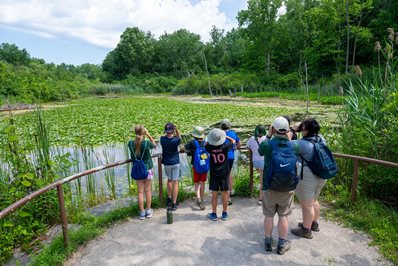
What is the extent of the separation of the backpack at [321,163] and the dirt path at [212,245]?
87cm

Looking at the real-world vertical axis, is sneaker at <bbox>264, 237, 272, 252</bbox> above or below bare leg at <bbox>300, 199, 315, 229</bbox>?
below

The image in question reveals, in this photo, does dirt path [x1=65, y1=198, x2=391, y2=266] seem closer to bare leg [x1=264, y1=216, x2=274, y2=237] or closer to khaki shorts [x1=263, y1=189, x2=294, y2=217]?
bare leg [x1=264, y1=216, x2=274, y2=237]

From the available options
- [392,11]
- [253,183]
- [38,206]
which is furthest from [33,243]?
[392,11]

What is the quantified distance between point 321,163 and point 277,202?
2.19ft

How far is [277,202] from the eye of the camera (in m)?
3.10

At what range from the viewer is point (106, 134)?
1088cm

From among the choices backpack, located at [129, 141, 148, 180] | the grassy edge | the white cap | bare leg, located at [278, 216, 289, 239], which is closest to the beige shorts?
bare leg, located at [278, 216, 289, 239]

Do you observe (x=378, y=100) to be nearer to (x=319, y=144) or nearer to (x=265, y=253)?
(x=319, y=144)

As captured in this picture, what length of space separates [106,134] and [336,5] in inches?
1195

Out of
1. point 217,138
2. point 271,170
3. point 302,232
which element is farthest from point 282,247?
point 217,138

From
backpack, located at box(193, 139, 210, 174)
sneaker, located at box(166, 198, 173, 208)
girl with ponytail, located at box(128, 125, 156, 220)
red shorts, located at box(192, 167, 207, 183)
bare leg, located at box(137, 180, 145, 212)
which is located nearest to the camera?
girl with ponytail, located at box(128, 125, 156, 220)

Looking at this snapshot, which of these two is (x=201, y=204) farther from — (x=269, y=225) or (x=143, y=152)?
(x=269, y=225)

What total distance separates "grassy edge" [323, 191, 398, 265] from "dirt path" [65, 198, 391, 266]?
13 cm

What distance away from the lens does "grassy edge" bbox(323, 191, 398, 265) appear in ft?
10.6
